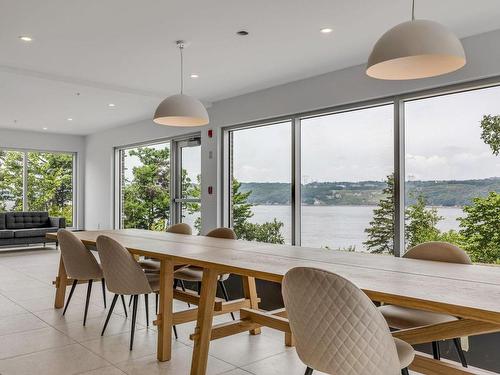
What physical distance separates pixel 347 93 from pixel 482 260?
220 cm

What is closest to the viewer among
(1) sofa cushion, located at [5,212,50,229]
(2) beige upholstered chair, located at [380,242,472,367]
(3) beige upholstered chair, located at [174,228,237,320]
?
(2) beige upholstered chair, located at [380,242,472,367]

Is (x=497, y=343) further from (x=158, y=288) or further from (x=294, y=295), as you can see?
(x=158, y=288)

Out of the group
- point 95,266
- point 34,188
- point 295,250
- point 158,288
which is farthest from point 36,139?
point 295,250

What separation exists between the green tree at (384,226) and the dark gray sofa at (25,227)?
6.21 meters

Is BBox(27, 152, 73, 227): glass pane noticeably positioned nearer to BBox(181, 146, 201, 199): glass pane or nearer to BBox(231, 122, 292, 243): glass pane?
BBox(181, 146, 201, 199): glass pane

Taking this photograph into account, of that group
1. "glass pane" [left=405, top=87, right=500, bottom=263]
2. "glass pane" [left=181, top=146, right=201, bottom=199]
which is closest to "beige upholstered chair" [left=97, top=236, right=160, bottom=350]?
"glass pane" [left=405, top=87, right=500, bottom=263]

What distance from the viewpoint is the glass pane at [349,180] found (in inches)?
190

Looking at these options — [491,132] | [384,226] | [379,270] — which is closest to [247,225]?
[384,226]

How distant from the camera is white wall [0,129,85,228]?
9.61 metres

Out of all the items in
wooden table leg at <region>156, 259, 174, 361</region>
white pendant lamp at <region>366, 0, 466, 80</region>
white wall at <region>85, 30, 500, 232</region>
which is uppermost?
white wall at <region>85, 30, 500, 232</region>

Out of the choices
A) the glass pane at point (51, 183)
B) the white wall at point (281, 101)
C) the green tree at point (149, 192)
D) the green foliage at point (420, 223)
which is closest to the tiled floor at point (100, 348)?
the green foliage at point (420, 223)

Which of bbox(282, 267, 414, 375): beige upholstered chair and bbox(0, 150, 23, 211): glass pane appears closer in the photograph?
bbox(282, 267, 414, 375): beige upholstered chair

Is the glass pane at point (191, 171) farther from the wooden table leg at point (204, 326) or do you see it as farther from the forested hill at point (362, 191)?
the wooden table leg at point (204, 326)

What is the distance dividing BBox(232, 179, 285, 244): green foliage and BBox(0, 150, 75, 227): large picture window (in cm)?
562
